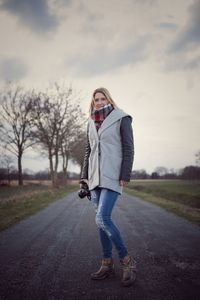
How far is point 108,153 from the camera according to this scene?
12.5 feet

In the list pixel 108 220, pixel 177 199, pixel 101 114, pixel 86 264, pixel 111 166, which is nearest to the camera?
pixel 108 220

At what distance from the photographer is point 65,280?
345 centimetres

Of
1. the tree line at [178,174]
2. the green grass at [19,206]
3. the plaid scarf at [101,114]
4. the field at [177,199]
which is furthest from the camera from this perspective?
the tree line at [178,174]

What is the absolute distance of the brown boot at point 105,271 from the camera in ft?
11.7

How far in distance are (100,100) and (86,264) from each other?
235cm

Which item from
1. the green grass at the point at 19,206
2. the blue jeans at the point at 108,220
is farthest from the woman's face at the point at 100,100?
the green grass at the point at 19,206

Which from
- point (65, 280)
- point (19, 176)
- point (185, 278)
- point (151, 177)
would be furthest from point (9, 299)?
point (151, 177)

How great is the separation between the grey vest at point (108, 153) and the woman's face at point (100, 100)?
21 centimetres

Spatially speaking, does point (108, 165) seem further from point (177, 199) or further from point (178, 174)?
point (178, 174)

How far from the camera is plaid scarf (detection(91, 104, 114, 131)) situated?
12.9 feet

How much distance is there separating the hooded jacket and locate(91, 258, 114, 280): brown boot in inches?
36.4

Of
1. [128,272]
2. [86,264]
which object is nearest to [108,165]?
[128,272]

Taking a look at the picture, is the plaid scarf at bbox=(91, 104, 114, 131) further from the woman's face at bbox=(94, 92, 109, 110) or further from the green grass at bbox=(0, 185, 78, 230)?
the green grass at bbox=(0, 185, 78, 230)

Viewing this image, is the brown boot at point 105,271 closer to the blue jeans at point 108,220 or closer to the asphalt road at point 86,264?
the asphalt road at point 86,264
